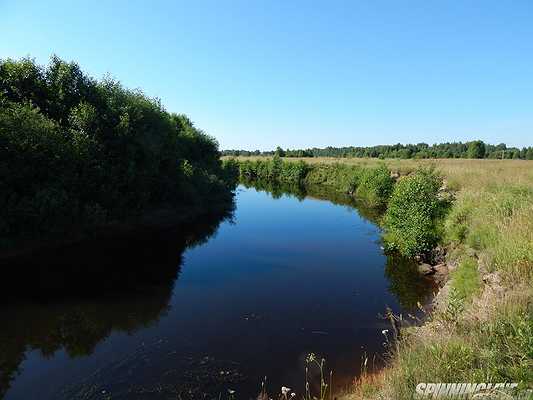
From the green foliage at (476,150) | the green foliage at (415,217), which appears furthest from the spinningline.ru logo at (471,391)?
the green foliage at (476,150)

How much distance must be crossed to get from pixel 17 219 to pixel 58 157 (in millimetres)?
4299

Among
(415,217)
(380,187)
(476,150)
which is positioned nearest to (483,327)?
(415,217)

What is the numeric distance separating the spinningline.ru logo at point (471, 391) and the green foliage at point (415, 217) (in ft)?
49.5

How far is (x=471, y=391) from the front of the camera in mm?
5379

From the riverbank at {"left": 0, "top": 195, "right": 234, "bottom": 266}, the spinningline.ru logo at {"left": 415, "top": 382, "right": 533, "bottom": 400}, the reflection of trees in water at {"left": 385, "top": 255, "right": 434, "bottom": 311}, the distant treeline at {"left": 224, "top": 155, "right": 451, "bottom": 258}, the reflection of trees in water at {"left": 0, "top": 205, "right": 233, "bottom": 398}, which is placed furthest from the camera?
the riverbank at {"left": 0, "top": 195, "right": 234, "bottom": 266}

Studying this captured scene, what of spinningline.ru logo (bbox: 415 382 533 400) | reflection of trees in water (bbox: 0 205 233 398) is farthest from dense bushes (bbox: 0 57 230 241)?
spinningline.ru logo (bbox: 415 382 533 400)

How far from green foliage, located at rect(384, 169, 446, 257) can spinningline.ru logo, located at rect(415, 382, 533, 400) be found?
15.1 metres

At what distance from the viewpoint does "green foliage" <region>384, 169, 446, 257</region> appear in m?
19.8

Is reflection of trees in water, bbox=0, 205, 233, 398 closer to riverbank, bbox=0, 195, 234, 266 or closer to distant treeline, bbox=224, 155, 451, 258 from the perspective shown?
riverbank, bbox=0, 195, 234, 266

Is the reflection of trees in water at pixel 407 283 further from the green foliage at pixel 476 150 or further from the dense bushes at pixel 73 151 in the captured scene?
the green foliage at pixel 476 150

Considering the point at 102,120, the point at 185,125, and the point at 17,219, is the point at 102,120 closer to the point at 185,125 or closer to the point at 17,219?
the point at 17,219

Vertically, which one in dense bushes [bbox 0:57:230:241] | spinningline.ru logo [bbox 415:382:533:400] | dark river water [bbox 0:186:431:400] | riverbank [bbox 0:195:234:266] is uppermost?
dense bushes [bbox 0:57:230:241]

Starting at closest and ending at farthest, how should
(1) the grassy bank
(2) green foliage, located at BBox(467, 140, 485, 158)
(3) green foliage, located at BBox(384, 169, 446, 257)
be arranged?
1. (1) the grassy bank
2. (3) green foliage, located at BBox(384, 169, 446, 257)
3. (2) green foliage, located at BBox(467, 140, 485, 158)

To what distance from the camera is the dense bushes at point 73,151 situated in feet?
66.2
